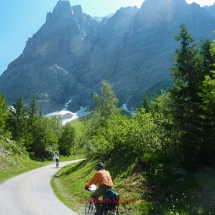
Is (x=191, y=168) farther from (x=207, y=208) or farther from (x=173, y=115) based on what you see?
(x=207, y=208)

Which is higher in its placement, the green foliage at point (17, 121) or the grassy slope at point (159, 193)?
the green foliage at point (17, 121)

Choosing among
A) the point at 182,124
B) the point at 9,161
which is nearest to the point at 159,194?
the point at 182,124

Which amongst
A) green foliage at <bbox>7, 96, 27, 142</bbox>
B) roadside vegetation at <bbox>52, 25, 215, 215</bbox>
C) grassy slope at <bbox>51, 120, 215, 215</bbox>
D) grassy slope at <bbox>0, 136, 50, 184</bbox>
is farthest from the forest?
green foliage at <bbox>7, 96, 27, 142</bbox>

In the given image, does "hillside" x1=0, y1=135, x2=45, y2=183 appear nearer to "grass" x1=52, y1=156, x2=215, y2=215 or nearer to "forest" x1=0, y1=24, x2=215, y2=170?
"forest" x1=0, y1=24, x2=215, y2=170

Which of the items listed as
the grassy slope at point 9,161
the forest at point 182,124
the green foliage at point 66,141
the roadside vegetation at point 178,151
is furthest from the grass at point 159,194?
the green foliage at point 66,141

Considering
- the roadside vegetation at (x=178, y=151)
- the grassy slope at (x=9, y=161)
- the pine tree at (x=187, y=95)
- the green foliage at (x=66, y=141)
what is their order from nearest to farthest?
1. the roadside vegetation at (x=178, y=151)
2. the pine tree at (x=187, y=95)
3. the grassy slope at (x=9, y=161)
4. the green foliage at (x=66, y=141)

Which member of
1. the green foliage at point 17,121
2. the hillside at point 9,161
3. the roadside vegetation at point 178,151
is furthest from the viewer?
the green foliage at point 17,121

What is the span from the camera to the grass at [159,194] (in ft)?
36.2

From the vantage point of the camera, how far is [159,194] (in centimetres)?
1359

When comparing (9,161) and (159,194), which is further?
(9,161)

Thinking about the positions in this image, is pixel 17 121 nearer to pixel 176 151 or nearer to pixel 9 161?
pixel 9 161

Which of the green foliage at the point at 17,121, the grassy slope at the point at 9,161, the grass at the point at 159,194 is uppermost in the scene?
the green foliage at the point at 17,121

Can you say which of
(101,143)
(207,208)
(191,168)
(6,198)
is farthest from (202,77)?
(6,198)

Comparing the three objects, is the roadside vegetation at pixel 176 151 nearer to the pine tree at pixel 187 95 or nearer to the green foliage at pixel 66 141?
the pine tree at pixel 187 95
